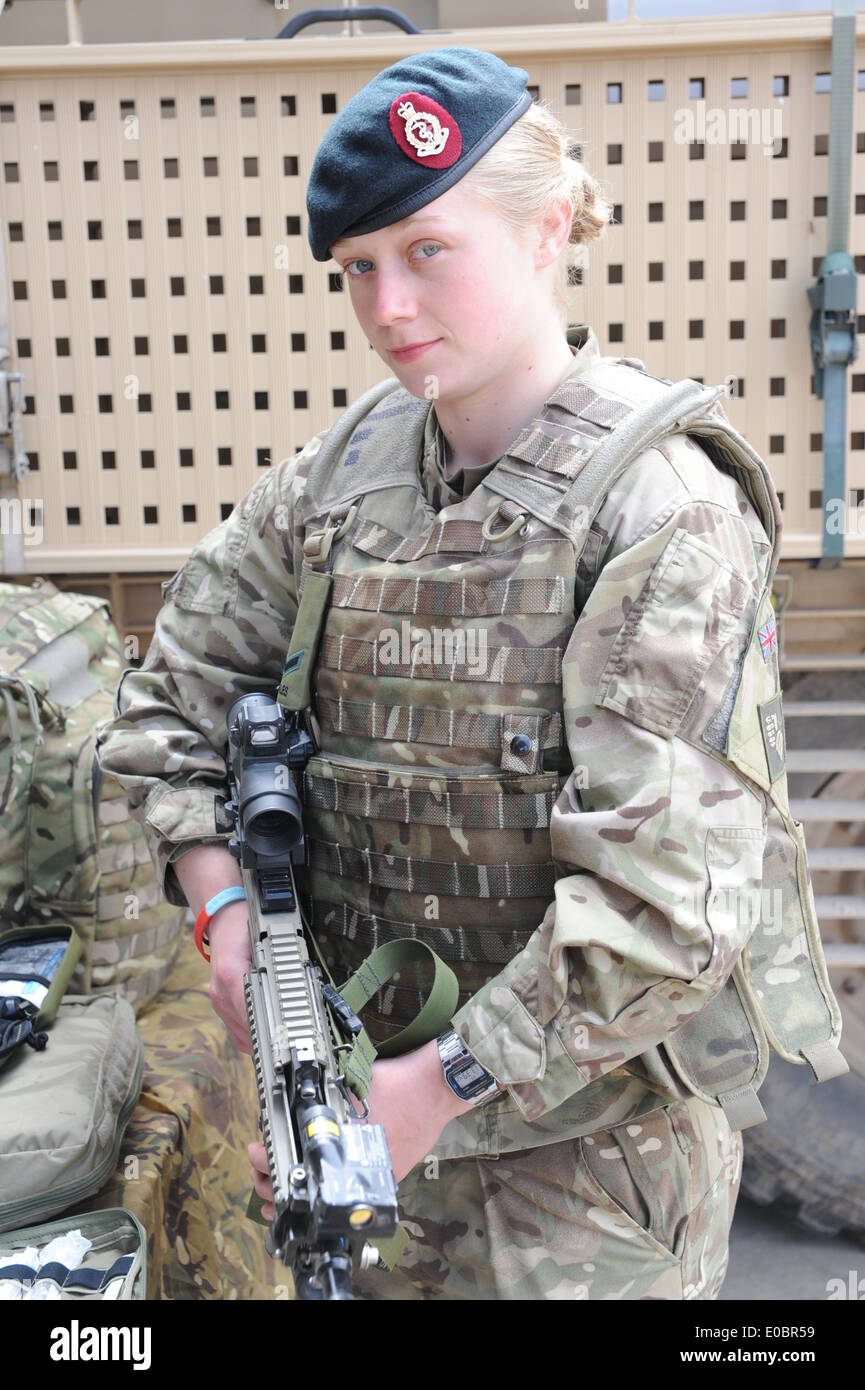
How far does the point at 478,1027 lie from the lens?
3.18 ft

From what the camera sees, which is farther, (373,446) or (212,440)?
(212,440)

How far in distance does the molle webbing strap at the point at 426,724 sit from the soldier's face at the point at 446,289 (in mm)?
289

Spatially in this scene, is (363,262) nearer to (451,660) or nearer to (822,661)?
(451,660)

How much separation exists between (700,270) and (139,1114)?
158cm

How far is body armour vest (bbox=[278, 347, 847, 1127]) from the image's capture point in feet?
3.37

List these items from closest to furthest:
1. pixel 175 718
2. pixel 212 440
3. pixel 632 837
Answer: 1. pixel 632 837
2. pixel 175 718
3. pixel 212 440

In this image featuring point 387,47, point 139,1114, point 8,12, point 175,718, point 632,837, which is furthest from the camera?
point 8,12

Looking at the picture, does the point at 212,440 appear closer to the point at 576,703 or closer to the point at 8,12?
the point at 8,12

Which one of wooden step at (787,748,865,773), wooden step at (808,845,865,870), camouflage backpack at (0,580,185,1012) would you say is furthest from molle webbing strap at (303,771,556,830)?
wooden step at (808,845,865,870)

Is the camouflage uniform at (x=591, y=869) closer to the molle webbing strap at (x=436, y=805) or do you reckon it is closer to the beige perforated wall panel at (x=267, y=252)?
the molle webbing strap at (x=436, y=805)

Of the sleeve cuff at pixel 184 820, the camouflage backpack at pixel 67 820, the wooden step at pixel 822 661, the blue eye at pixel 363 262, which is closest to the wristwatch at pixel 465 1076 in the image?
the sleeve cuff at pixel 184 820

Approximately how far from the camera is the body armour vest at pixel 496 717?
1.03 m
